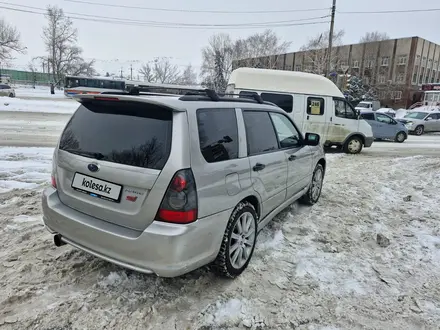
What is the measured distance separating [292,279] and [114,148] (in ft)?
7.14

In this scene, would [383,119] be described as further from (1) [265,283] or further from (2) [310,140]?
(1) [265,283]

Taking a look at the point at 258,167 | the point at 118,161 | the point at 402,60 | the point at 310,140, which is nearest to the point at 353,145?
the point at 310,140

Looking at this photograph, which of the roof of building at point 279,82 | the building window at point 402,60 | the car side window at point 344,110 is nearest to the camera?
the roof of building at point 279,82

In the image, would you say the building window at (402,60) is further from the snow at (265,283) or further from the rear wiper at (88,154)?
the rear wiper at (88,154)

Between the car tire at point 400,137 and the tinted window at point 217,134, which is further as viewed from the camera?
the car tire at point 400,137

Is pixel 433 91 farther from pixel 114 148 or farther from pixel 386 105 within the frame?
pixel 114 148

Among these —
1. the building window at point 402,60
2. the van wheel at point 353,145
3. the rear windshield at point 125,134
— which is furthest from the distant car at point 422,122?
the building window at point 402,60

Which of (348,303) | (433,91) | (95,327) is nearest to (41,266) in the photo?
(95,327)

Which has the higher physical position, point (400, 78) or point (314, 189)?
point (400, 78)

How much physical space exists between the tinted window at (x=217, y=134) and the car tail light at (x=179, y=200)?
12.3 inches

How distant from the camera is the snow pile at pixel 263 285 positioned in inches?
104

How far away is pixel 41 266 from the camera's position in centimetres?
326

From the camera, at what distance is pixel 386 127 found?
641 inches

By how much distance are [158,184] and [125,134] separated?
564 mm
